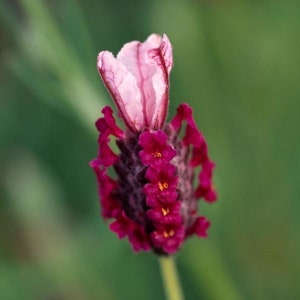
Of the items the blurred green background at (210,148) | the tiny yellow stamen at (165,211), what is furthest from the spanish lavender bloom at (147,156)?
the blurred green background at (210,148)

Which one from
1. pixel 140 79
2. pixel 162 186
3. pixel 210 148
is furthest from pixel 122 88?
pixel 210 148

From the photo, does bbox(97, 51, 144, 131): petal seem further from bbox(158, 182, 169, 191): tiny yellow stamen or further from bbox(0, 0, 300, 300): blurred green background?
bbox(0, 0, 300, 300): blurred green background

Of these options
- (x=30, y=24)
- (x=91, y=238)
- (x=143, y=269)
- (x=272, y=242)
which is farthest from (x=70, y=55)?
(x=272, y=242)

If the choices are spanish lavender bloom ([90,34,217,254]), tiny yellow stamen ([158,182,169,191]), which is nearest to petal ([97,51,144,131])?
spanish lavender bloom ([90,34,217,254])

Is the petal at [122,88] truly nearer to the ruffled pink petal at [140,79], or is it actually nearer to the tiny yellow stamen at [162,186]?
the ruffled pink petal at [140,79]

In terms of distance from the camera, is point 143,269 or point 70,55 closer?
point 70,55

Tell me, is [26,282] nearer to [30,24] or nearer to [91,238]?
[91,238]
